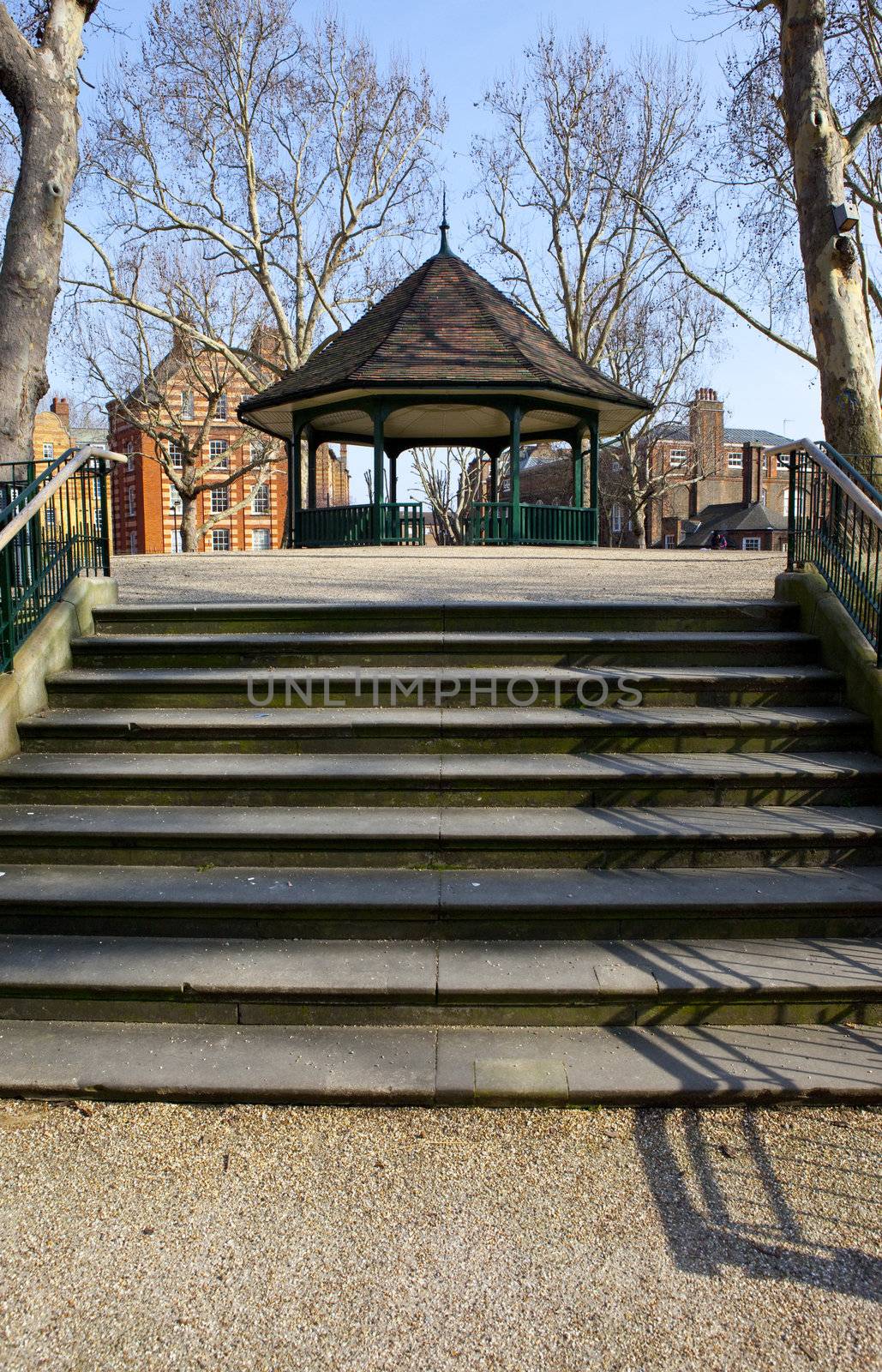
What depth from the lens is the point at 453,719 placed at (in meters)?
4.73

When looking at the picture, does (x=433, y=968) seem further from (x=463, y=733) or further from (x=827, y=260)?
(x=827, y=260)

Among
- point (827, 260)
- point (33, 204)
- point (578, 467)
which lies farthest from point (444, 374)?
point (33, 204)

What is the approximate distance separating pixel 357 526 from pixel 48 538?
12.7 metres

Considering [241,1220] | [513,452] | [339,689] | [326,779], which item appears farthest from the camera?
[513,452]

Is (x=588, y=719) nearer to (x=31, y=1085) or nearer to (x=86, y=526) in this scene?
(x=31, y=1085)

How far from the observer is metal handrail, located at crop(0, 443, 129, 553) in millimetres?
4668

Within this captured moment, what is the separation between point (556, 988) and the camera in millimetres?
3260

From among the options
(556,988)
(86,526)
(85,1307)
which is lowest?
(85,1307)

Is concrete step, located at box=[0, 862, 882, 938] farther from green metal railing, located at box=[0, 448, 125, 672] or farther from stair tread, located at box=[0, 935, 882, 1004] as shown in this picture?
green metal railing, located at box=[0, 448, 125, 672]

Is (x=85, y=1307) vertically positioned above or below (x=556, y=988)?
below

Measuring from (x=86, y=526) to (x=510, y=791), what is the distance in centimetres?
346

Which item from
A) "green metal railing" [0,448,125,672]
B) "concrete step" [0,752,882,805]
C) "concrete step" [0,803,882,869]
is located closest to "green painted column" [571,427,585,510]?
"green metal railing" [0,448,125,672]

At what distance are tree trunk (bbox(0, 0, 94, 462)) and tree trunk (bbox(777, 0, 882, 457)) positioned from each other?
25.8 ft

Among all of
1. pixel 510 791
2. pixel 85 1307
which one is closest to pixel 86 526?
pixel 510 791
